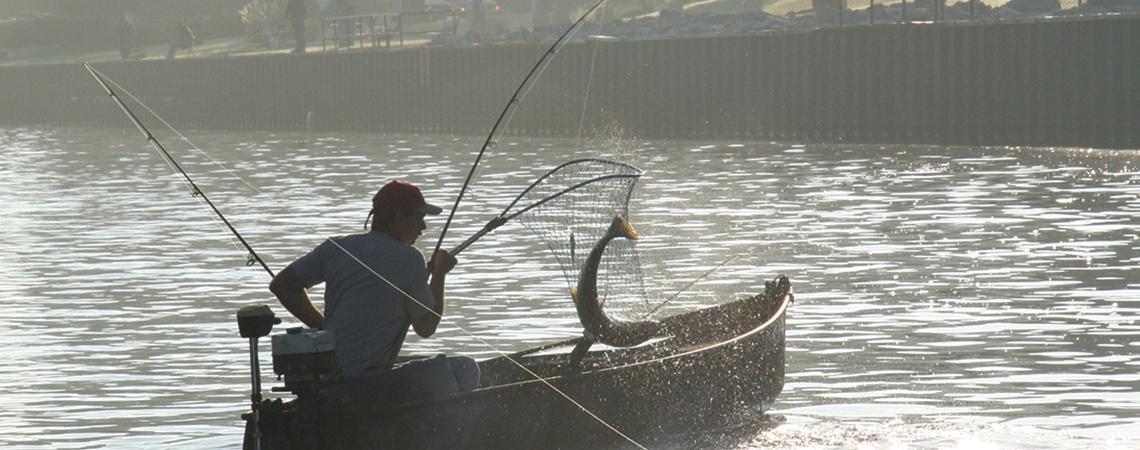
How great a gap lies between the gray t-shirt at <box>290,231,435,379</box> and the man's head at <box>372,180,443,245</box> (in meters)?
0.06

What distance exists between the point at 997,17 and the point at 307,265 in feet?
141

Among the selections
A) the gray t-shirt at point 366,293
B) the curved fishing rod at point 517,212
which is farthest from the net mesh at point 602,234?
the gray t-shirt at point 366,293

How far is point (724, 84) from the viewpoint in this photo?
56531 millimetres

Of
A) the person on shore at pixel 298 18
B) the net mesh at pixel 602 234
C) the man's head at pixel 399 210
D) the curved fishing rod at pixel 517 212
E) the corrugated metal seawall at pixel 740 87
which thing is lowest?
the corrugated metal seawall at pixel 740 87

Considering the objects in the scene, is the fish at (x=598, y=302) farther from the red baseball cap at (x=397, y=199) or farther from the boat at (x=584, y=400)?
the red baseball cap at (x=397, y=199)

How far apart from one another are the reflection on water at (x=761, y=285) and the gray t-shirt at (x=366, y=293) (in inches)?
123

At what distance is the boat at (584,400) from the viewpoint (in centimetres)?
1154

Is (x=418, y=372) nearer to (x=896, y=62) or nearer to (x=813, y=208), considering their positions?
(x=813, y=208)

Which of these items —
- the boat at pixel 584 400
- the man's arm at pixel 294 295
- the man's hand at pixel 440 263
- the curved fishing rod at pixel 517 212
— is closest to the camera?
the boat at pixel 584 400

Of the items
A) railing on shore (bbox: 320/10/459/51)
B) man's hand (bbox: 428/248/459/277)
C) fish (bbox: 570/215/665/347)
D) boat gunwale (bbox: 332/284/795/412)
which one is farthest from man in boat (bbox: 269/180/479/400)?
railing on shore (bbox: 320/10/459/51)

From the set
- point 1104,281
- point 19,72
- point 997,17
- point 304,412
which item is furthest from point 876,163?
point 19,72

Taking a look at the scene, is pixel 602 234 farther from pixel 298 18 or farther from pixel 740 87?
pixel 298 18

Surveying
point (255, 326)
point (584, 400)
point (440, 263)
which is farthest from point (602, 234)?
point (255, 326)

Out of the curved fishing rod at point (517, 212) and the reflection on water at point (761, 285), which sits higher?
the curved fishing rod at point (517, 212)
